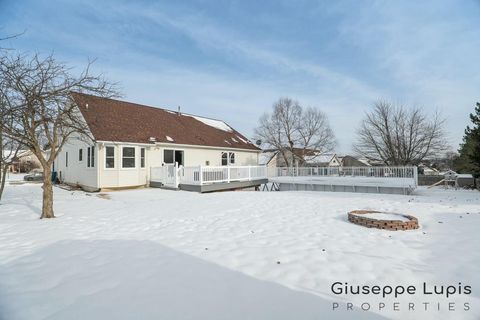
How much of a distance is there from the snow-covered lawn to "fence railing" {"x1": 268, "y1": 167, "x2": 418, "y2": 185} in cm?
1037

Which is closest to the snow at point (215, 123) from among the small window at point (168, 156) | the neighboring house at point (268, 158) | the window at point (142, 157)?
the small window at point (168, 156)

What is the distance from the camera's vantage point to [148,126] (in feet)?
56.6

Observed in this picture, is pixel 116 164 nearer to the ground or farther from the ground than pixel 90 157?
nearer to the ground

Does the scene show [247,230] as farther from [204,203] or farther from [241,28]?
[241,28]

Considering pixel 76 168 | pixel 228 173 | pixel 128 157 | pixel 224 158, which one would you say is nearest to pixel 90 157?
pixel 128 157

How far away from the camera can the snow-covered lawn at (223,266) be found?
9.08 feet

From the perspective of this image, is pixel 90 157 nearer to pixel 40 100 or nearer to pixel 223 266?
pixel 40 100

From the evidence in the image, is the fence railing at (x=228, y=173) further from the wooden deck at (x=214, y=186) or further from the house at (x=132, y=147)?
the house at (x=132, y=147)

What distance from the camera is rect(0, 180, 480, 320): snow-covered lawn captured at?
2768mm

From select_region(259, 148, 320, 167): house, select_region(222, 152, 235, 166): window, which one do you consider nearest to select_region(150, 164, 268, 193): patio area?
select_region(222, 152, 235, 166): window

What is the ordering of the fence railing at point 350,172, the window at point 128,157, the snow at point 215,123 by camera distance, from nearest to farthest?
the window at point 128,157
the fence railing at point 350,172
the snow at point 215,123

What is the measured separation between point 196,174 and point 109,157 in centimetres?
486

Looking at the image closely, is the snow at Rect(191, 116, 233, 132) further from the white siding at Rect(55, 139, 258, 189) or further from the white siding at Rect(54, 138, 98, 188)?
the white siding at Rect(54, 138, 98, 188)

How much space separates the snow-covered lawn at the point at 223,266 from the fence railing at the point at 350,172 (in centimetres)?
1037
